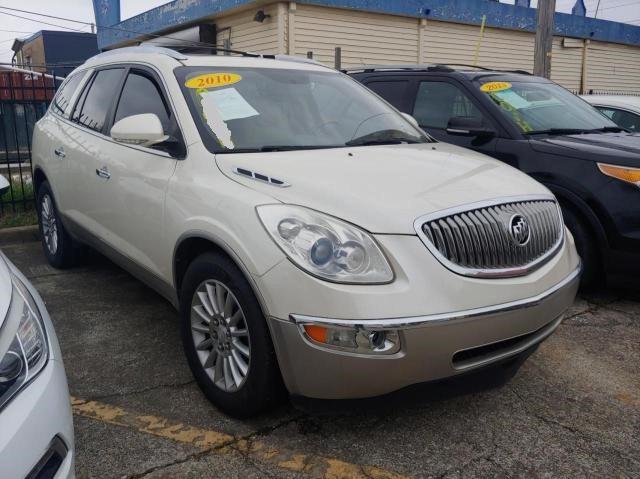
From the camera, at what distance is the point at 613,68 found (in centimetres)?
1920

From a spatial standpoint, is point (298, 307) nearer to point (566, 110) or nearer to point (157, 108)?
point (157, 108)

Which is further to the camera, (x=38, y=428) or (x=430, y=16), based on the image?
(x=430, y=16)

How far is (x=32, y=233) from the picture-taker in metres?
6.31

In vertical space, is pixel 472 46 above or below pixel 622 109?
above

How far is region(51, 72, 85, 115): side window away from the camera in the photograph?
15.6ft

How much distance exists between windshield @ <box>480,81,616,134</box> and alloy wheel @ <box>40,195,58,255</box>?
3.77 meters

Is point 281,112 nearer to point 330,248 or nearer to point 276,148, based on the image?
point 276,148

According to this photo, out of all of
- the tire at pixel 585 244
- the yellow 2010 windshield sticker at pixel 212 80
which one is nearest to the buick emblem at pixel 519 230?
the yellow 2010 windshield sticker at pixel 212 80

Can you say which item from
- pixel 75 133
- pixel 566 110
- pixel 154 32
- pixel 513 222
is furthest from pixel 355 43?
pixel 513 222

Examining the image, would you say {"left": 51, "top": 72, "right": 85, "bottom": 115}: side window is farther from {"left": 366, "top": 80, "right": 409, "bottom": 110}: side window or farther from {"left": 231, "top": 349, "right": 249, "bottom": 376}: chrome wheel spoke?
{"left": 231, "top": 349, "right": 249, "bottom": 376}: chrome wheel spoke

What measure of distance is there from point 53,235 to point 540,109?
14.2 ft

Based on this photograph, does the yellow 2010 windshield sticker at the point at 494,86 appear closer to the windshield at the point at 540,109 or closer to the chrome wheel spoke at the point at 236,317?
the windshield at the point at 540,109

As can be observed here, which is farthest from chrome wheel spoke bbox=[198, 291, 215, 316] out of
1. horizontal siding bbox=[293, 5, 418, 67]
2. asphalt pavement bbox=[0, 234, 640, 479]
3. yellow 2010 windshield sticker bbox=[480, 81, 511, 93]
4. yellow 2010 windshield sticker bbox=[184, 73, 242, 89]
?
horizontal siding bbox=[293, 5, 418, 67]

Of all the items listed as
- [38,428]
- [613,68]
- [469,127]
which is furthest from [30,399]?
[613,68]
